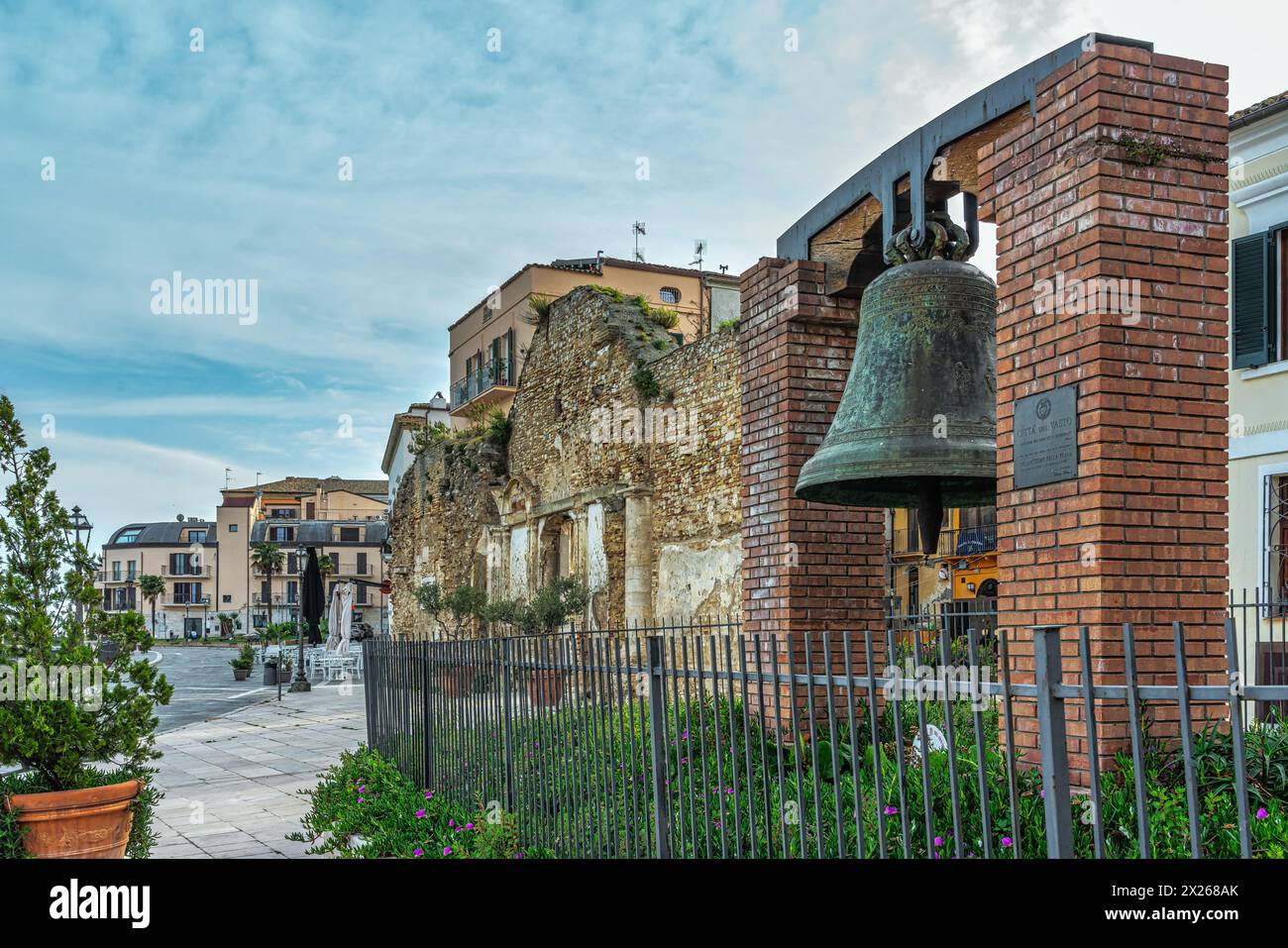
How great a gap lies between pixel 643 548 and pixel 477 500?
7.45 metres

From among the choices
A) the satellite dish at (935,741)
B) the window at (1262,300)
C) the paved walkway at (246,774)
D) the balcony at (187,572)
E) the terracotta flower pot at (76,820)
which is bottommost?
the paved walkway at (246,774)

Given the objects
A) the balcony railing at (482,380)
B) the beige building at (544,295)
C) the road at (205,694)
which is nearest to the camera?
the road at (205,694)

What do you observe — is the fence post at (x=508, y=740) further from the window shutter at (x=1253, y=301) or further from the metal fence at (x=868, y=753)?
the window shutter at (x=1253, y=301)

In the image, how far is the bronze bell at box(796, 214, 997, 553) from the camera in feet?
15.1

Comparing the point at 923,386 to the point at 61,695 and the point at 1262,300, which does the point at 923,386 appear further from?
the point at 1262,300

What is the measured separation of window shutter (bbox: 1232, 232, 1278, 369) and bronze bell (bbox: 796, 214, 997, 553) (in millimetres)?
9294

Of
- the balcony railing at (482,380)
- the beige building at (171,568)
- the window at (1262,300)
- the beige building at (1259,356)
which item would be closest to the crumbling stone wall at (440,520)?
the balcony railing at (482,380)

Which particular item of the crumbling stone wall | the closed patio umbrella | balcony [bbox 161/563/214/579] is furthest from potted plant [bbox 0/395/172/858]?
balcony [bbox 161/563/214/579]

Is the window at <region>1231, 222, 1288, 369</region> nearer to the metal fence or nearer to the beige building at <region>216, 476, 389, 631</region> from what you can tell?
the metal fence

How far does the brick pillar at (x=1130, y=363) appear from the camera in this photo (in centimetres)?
421

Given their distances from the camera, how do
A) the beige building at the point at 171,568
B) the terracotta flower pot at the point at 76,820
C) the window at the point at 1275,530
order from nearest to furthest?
1. the terracotta flower pot at the point at 76,820
2. the window at the point at 1275,530
3. the beige building at the point at 171,568

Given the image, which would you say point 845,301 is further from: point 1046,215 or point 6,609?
point 6,609
